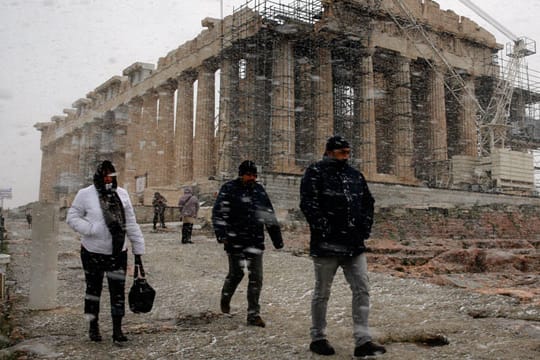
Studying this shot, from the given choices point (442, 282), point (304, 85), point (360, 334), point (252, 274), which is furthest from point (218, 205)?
point (304, 85)

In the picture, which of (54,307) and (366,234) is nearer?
(366,234)

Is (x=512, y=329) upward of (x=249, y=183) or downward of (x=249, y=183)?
downward

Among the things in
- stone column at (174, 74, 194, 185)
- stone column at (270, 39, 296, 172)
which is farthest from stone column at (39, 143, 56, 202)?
stone column at (270, 39, 296, 172)

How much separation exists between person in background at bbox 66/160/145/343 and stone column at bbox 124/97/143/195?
38460 mm

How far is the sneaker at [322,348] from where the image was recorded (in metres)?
4.35

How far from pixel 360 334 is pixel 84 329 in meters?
2.72

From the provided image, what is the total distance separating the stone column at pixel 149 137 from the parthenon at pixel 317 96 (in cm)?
10

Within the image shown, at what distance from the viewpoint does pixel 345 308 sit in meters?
6.45

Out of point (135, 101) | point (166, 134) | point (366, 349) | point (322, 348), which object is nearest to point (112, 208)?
point (322, 348)

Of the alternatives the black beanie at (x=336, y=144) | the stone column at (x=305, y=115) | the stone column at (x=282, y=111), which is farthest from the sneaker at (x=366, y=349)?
the stone column at (x=305, y=115)

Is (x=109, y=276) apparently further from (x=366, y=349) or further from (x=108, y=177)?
(x=366, y=349)

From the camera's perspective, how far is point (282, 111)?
1166 inches

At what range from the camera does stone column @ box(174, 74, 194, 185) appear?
35.2 meters

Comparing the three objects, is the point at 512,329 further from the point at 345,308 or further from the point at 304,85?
the point at 304,85
